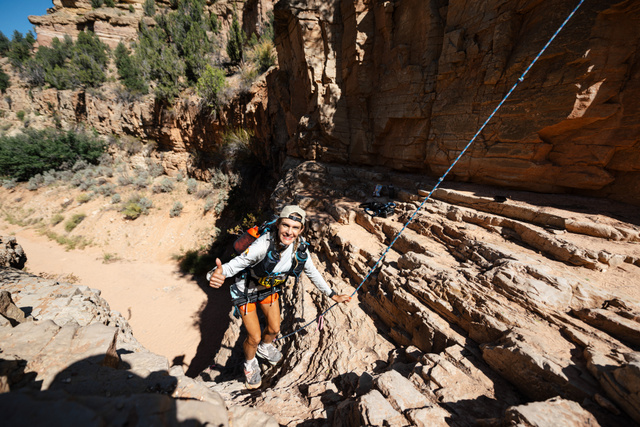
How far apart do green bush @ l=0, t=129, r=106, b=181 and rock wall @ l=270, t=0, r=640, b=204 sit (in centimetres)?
1762

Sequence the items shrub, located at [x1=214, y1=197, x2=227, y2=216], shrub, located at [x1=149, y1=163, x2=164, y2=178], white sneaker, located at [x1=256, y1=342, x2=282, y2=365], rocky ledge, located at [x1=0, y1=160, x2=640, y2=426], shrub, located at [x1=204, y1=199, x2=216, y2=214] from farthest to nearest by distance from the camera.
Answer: shrub, located at [x1=149, y1=163, x2=164, y2=178], shrub, located at [x1=204, y1=199, x2=216, y2=214], shrub, located at [x1=214, y1=197, x2=227, y2=216], white sneaker, located at [x1=256, y1=342, x2=282, y2=365], rocky ledge, located at [x1=0, y1=160, x2=640, y2=426]

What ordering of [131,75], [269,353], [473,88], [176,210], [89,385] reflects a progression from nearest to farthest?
1. [89,385]
2. [269,353]
3. [473,88]
4. [176,210]
5. [131,75]

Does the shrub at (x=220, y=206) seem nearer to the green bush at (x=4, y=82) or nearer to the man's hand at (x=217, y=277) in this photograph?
the man's hand at (x=217, y=277)

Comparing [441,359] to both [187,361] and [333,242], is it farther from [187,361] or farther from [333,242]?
[187,361]

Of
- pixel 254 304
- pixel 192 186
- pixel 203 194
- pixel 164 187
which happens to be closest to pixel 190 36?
pixel 192 186

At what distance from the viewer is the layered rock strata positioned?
1.96m

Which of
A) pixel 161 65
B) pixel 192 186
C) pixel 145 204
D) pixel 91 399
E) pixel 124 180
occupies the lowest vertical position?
pixel 145 204

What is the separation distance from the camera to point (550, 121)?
4145 mm

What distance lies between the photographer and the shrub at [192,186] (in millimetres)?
15141

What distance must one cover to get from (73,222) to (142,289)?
7972 millimetres

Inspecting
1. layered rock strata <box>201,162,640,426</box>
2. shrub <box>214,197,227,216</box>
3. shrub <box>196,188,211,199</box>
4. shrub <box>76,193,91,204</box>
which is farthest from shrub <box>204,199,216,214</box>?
layered rock strata <box>201,162,640,426</box>

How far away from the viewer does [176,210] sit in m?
13.9

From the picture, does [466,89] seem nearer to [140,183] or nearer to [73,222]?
[140,183]

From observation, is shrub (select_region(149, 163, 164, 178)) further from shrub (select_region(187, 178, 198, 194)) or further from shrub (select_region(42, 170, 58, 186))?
shrub (select_region(42, 170, 58, 186))
